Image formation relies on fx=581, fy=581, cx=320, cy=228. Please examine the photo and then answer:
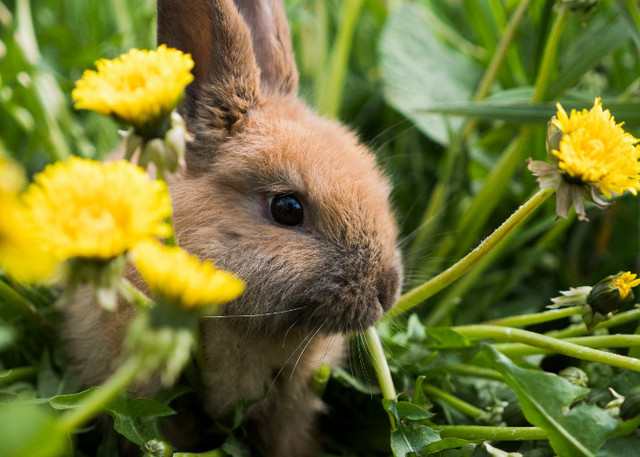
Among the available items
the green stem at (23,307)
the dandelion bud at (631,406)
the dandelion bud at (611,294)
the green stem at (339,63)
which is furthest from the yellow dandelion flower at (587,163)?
the green stem at (339,63)

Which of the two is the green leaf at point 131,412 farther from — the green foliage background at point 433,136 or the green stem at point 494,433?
the green stem at point 494,433

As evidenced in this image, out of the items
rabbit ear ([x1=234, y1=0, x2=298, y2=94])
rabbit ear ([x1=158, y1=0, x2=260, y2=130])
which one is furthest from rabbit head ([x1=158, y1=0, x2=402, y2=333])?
rabbit ear ([x1=234, y1=0, x2=298, y2=94])

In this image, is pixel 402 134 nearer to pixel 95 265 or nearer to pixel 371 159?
pixel 371 159

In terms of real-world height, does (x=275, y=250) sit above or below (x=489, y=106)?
below

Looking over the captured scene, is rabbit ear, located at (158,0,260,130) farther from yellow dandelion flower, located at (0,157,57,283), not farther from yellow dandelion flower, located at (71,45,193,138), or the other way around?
yellow dandelion flower, located at (0,157,57,283)

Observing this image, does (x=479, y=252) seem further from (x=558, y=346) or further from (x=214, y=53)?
(x=214, y=53)

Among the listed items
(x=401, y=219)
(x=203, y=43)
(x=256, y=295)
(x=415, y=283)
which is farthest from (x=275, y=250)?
(x=401, y=219)

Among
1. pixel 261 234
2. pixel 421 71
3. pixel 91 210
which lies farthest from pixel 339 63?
pixel 91 210

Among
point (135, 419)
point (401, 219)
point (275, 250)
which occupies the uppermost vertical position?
point (275, 250)
